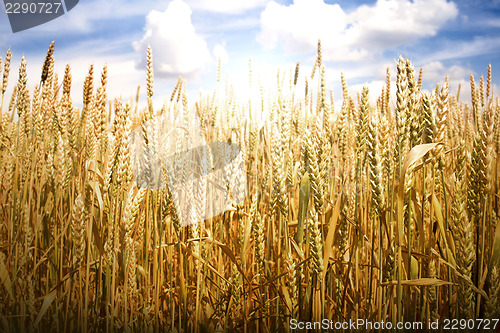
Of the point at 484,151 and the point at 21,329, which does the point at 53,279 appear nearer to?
the point at 21,329

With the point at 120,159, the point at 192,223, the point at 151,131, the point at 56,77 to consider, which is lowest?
the point at 192,223

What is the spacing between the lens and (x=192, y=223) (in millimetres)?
1035

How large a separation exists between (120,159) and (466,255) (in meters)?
0.97

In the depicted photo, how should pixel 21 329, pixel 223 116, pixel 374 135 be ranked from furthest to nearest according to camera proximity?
pixel 223 116, pixel 21 329, pixel 374 135

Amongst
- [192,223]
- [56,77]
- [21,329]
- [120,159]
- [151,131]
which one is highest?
[56,77]

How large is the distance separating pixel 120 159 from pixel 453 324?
3.37 feet

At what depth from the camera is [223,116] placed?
3602 millimetres

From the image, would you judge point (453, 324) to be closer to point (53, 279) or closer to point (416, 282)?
point (416, 282)

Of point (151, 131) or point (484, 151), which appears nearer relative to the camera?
point (484, 151)

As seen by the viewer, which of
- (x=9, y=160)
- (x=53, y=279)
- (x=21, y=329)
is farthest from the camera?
(x=9, y=160)

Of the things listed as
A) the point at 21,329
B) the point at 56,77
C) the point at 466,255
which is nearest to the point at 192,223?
the point at 21,329

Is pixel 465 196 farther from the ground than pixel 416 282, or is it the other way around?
pixel 465 196

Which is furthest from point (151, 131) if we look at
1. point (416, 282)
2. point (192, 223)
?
point (416, 282)

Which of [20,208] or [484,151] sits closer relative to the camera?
[484,151]
